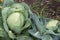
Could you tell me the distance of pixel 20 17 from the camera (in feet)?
4.26

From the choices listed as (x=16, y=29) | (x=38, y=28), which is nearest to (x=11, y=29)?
(x=16, y=29)

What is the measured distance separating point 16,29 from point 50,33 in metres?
0.23

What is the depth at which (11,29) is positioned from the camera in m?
1.31

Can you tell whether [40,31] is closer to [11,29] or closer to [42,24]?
[42,24]

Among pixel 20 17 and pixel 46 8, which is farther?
pixel 46 8

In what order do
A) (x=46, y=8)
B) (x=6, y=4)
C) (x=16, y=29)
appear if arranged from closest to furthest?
(x=16, y=29), (x=6, y=4), (x=46, y=8)

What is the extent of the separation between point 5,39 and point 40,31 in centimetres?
24

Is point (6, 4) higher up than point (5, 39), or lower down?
higher up

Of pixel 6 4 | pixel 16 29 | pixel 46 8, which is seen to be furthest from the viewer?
pixel 46 8

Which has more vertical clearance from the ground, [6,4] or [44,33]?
[6,4]

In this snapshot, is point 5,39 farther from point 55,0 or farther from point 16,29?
point 55,0

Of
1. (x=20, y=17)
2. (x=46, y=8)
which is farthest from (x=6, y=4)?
(x=46, y=8)

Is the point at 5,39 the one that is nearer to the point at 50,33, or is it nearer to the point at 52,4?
the point at 50,33

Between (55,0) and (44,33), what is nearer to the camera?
(44,33)
